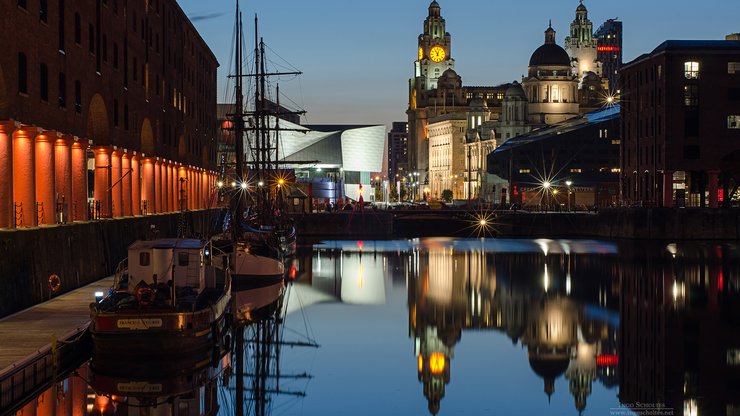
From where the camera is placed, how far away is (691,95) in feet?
362

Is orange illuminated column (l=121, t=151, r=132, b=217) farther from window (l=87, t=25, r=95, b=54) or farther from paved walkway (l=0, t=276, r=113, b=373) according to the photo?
paved walkway (l=0, t=276, r=113, b=373)

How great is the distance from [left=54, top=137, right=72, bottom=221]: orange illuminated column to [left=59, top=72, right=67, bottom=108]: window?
1.69 m

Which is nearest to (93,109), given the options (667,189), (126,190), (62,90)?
(126,190)

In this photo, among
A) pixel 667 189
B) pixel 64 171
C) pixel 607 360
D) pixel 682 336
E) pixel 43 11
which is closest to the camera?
pixel 607 360

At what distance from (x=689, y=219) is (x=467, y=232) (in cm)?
3352

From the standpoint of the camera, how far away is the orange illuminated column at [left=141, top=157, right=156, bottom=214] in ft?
244

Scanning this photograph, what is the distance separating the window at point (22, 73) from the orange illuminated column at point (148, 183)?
31859 mm

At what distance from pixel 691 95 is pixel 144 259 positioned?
8515 cm

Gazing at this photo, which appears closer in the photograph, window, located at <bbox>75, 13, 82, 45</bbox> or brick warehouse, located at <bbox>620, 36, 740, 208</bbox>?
window, located at <bbox>75, 13, 82, 45</bbox>

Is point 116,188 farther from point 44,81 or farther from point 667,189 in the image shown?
point 667,189

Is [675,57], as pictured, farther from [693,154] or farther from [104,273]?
[104,273]

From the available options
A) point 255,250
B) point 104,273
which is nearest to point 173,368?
point 104,273

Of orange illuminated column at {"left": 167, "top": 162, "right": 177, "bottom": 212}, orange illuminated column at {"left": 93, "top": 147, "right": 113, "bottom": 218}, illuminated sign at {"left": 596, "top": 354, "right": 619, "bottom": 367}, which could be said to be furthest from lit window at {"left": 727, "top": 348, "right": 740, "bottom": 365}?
orange illuminated column at {"left": 167, "top": 162, "right": 177, "bottom": 212}

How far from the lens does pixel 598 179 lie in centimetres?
18738
